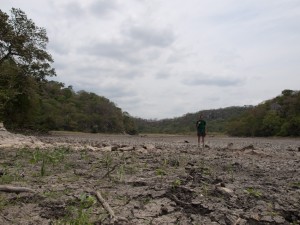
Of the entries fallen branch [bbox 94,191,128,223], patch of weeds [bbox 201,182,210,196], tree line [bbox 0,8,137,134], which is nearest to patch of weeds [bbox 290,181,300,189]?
patch of weeds [bbox 201,182,210,196]

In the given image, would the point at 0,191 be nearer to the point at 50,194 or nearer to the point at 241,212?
the point at 50,194

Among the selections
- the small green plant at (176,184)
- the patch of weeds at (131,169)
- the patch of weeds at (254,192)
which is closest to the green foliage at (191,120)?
the patch of weeds at (131,169)

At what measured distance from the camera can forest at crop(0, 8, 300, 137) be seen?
1319 inches

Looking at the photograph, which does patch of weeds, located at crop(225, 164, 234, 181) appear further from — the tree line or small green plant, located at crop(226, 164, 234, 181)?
the tree line

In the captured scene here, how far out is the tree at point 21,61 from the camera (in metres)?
32.8

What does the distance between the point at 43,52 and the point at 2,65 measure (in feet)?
12.5

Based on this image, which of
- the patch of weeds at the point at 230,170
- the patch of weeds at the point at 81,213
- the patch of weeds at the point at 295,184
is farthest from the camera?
the patch of weeds at the point at 230,170

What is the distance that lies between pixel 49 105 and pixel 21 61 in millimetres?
16297

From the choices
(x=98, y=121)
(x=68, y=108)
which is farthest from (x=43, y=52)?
(x=98, y=121)

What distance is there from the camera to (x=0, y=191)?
6.54m

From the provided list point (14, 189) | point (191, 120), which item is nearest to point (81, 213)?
point (14, 189)

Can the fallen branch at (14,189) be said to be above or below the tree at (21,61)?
below

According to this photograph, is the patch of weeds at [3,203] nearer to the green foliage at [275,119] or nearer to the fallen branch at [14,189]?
the fallen branch at [14,189]

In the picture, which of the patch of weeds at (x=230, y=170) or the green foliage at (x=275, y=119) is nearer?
the patch of weeds at (x=230, y=170)
